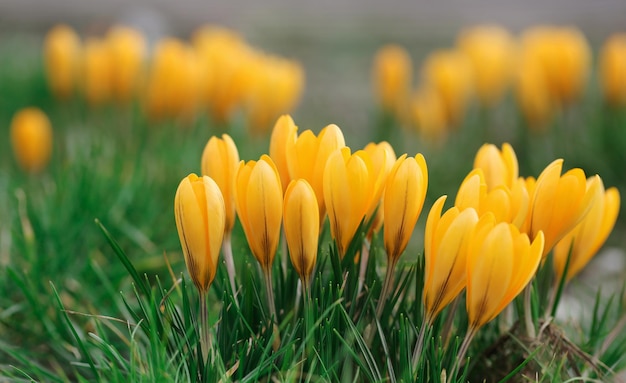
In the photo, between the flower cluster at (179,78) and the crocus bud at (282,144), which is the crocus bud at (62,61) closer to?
the flower cluster at (179,78)

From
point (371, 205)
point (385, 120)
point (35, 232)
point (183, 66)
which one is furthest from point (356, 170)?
point (385, 120)

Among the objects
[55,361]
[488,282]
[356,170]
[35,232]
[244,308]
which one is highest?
[356,170]

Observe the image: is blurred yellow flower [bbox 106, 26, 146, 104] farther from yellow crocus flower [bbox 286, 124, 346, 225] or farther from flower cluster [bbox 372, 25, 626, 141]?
yellow crocus flower [bbox 286, 124, 346, 225]

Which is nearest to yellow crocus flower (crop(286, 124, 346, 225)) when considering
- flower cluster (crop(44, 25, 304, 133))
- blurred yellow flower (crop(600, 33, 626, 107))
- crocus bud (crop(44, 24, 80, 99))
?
flower cluster (crop(44, 25, 304, 133))

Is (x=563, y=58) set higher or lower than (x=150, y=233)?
higher

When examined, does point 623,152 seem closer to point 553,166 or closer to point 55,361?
point 553,166

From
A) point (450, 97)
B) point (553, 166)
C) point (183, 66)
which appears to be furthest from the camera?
point (450, 97)
